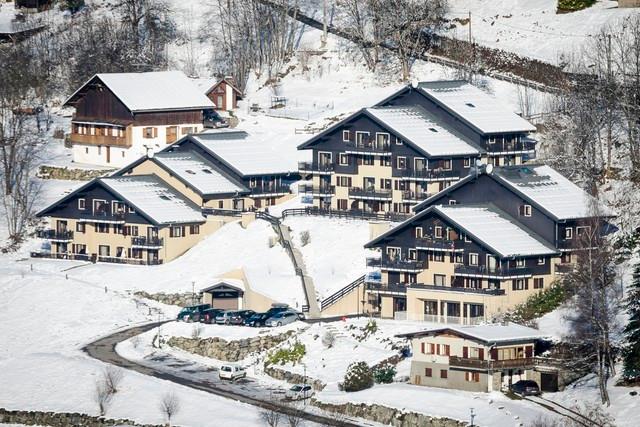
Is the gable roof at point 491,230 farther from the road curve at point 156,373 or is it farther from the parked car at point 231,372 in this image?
the road curve at point 156,373

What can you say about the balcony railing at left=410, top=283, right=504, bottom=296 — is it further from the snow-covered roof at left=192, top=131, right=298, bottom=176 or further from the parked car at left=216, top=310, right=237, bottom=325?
the snow-covered roof at left=192, top=131, right=298, bottom=176

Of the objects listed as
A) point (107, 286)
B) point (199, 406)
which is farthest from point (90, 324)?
point (199, 406)

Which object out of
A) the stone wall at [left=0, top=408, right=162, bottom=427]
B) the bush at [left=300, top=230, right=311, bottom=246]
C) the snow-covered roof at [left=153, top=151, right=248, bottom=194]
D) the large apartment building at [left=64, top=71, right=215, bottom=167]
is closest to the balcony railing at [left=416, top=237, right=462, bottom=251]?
the bush at [left=300, top=230, right=311, bottom=246]

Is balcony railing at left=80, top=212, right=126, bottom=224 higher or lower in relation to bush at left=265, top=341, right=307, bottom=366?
higher

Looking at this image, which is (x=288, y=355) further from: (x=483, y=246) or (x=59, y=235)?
(x=59, y=235)

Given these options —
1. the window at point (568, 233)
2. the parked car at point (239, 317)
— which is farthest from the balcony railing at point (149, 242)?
the window at point (568, 233)

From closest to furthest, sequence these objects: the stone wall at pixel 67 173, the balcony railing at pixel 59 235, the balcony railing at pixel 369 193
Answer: the balcony railing at pixel 369 193, the balcony railing at pixel 59 235, the stone wall at pixel 67 173

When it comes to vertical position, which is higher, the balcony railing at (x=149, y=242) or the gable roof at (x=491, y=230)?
the gable roof at (x=491, y=230)
